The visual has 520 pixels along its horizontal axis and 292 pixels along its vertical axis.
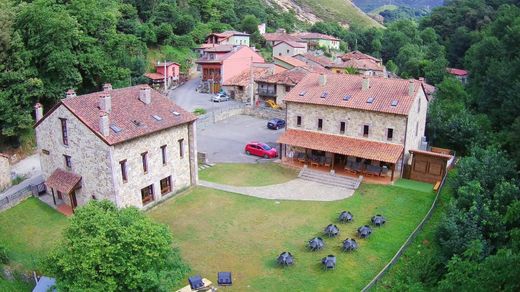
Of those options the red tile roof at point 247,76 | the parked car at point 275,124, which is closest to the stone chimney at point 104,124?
the parked car at point 275,124

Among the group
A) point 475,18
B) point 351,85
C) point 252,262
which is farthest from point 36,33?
point 475,18

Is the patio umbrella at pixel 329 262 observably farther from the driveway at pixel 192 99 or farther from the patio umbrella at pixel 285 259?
the driveway at pixel 192 99

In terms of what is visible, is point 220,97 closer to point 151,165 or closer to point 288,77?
point 288,77

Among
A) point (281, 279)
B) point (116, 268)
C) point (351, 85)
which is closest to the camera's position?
point (116, 268)

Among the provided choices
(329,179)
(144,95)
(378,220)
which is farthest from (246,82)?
(378,220)

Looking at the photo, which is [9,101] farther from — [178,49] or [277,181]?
[178,49]
